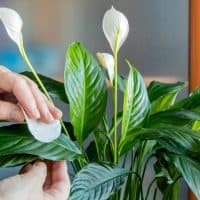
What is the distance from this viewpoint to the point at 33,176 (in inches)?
19.7

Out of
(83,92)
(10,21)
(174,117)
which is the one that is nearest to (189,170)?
(174,117)

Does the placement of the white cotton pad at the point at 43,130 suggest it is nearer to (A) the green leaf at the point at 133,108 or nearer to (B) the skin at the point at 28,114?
(B) the skin at the point at 28,114

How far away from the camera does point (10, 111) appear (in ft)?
1.62

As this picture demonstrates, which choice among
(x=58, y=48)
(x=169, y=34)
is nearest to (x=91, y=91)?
(x=58, y=48)

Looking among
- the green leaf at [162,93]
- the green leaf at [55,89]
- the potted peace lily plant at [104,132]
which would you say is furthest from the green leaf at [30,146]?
the green leaf at [162,93]

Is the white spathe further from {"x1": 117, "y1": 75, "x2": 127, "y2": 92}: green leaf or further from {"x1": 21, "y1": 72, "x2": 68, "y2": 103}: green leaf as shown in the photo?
{"x1": 117, "y1": 75, "x2": 127, "y2": 92}: green leaf

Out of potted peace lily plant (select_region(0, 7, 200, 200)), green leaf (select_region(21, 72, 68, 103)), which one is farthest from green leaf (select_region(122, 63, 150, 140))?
green leaf (select_region(21, 72, 68, 103))

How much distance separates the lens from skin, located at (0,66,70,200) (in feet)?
1.55

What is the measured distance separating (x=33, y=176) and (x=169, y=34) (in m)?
0.66

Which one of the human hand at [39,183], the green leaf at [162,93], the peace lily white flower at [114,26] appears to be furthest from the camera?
the green leaf at [162,93]

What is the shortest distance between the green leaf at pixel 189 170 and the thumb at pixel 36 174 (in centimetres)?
19

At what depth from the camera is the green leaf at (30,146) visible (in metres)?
0.50

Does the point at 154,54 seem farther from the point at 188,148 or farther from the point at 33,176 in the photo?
the point at 33,176

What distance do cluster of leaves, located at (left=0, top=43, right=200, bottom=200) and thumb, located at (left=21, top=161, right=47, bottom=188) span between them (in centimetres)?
2
